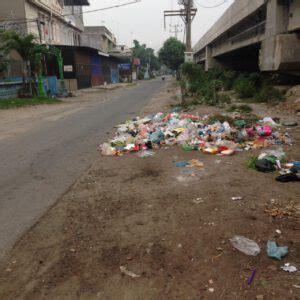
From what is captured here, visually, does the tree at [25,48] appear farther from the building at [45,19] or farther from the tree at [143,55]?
the tree at [143,55]

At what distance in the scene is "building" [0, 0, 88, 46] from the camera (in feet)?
91.5

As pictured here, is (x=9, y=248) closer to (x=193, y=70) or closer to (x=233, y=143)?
(x=233, y=143)

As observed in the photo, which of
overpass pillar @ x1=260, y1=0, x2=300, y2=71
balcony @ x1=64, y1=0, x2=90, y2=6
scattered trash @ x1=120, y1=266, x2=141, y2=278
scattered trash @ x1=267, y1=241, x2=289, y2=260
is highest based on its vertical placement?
balcony @ x1=64, y1=0, x2=90, y2=6

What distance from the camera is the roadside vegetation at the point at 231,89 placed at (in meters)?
14.2

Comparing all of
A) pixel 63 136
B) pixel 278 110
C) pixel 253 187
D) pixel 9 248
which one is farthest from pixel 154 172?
pixel 278 110

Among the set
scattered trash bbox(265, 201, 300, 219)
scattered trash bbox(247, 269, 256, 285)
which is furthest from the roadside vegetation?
scattered trash bbox(247, 269, 256, 285)

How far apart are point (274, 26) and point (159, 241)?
1016cm

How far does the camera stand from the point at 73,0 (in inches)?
1741

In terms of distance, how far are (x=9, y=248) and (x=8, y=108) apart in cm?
1651

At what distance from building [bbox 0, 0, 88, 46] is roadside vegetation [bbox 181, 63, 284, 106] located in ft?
36.1

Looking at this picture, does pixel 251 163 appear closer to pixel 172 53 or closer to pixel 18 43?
pixel 18 43

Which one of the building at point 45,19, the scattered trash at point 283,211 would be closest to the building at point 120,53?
the building at point 45,19

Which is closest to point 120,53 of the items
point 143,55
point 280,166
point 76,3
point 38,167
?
point 76,3

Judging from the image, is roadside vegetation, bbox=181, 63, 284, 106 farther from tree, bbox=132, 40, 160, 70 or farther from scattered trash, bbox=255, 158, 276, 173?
tree, bbox=132, 40, 160, 70
